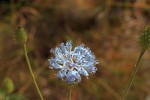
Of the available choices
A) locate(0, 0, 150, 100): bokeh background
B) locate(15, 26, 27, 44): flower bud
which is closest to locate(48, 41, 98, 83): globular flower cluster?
locate(15, 26, 27, 44): flower bud

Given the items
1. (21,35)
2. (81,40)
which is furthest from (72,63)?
(81,40)

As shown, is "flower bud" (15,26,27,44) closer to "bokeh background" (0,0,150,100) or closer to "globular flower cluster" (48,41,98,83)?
"globular flower cluster" (48,41,98,83)

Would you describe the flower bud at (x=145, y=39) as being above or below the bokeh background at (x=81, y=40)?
below

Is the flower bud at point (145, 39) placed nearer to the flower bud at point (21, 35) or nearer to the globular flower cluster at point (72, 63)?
the globular flower cluster at point (72, 63)

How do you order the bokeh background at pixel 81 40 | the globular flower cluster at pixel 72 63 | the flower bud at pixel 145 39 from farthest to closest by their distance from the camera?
the bokeh background at pixel 81 40
the flower bud at pixel 145 39
the globular flower cluster at pixel 72 63

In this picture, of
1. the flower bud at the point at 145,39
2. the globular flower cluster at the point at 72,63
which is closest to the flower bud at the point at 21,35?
the globular flower cluster at the point at 72,63

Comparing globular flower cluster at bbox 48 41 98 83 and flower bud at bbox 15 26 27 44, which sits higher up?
flower bud at bbox 15 26 27 44
